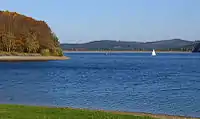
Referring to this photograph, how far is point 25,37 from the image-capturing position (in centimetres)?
17350

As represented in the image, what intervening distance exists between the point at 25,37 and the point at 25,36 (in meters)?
1.00

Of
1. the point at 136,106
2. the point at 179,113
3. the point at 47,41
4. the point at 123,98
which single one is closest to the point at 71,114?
the point at 179,113

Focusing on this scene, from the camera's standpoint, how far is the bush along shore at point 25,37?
168 m

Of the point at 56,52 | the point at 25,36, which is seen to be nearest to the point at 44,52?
the point at 25,36

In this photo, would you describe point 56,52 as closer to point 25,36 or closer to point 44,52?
point 44,52

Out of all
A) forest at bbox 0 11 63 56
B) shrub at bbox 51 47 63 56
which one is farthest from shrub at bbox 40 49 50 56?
shrub at bbox 51 47 63 56

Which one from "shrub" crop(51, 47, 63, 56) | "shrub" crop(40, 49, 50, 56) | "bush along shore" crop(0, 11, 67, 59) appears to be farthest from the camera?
"shrub" crop(51, 47, 63, 56)

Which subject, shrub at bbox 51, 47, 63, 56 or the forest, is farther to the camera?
shrub at bbox 51, 47, 63, 56

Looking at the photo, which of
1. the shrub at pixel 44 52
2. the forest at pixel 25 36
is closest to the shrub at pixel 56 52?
the forest at pixel 25 36

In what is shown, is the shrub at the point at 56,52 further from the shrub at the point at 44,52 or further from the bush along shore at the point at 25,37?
the shrub at the point at 44,52

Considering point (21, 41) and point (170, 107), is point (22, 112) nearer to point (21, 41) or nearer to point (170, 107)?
point (170, 107)

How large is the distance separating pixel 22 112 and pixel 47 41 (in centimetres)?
16604

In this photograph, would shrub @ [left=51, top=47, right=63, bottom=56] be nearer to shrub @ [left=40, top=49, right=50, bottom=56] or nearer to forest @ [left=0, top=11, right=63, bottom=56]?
forest @ [left=0, top=11, right=63, bottom=56]

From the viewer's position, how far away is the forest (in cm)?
16938
